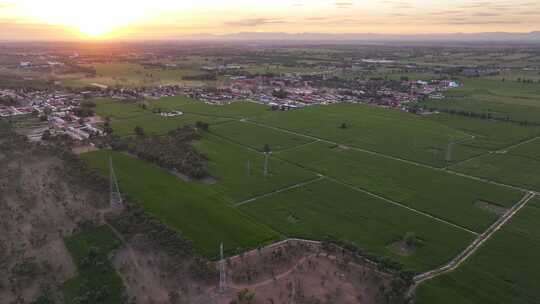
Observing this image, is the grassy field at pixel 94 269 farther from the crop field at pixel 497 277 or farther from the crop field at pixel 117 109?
the crop field at pixel 117 109

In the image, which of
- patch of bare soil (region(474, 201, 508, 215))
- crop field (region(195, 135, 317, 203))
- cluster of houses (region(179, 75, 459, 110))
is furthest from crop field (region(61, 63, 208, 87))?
patch of bare soil (region(474, 201, 508, 215))

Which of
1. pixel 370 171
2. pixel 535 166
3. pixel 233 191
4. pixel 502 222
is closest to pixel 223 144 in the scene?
pixel 233 191

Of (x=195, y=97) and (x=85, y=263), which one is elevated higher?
(x=195, y=97)

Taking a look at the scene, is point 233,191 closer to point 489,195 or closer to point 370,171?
point 370,171

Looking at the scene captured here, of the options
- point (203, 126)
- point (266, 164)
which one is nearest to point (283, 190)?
point (266, 164)

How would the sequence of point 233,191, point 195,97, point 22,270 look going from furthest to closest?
point 195,97, point 233,191, point 22,270

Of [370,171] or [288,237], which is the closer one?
[288,237]

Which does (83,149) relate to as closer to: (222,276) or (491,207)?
(222,276)
